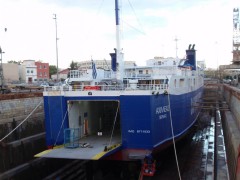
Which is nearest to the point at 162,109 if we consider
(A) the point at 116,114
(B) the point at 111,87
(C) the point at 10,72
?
(A) the point at 116,114

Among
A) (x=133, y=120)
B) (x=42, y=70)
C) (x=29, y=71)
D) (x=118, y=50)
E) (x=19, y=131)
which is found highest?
(x=42, y=70)

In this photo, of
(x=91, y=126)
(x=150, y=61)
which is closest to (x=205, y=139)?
(x=150, y=61)

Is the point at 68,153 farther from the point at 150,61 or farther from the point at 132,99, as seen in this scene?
the point at 150,61

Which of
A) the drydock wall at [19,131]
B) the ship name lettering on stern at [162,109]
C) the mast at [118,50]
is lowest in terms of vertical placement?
the drydock wall at [19,131]

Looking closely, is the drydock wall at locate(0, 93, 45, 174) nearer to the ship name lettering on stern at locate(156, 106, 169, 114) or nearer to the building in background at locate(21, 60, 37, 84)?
the ship name lettering on stern at locate(156, 106, 169, 114)

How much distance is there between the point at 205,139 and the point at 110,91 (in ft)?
41.3

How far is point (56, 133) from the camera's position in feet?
48.4

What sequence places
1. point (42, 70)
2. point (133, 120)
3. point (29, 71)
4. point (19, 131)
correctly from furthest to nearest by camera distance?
point (42, 70) → point (29, 71) → point (19, 131) → point (133, 120)

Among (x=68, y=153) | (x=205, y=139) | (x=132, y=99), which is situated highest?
(x=132, y=99)

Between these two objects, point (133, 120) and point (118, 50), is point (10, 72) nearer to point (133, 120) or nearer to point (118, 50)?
point (118, 50)

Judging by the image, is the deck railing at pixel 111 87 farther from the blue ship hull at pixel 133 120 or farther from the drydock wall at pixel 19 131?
the drydock wall at pixel 19 131

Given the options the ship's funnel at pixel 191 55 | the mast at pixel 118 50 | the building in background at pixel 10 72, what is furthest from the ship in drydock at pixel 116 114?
the building in background at pixel 10 72

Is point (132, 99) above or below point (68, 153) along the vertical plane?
above

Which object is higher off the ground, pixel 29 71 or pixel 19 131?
pixel 29 71
